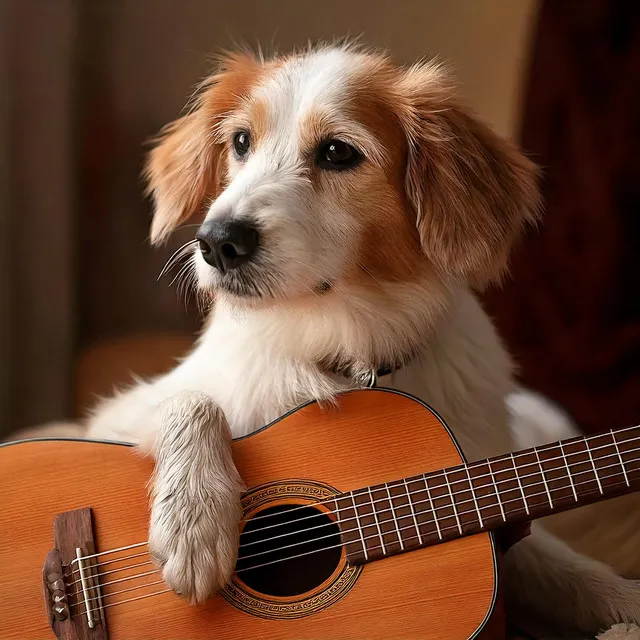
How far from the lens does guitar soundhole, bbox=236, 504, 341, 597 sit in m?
0.95

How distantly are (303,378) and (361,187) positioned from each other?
310mm

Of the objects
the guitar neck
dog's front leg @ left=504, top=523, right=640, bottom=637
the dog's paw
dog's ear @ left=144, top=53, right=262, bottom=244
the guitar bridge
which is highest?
dog's ear @ left=144, top=53, right=262, bottom=244

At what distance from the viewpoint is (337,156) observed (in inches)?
43.1

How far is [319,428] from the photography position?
39.5 inches

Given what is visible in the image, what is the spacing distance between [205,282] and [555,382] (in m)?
1.40

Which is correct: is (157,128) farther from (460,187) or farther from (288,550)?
(288,550)

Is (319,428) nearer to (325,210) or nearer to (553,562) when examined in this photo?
(325,210)

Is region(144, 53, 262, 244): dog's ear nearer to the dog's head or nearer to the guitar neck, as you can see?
the dog's head

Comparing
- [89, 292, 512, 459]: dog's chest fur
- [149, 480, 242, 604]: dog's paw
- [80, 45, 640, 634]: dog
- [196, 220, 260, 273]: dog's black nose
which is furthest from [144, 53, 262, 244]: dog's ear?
[149, 480, 242, 604]: dog's paw

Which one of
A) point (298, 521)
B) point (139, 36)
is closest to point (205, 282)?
point (298, 521)

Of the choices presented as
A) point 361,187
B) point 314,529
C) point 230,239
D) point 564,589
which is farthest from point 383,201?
point 564,589

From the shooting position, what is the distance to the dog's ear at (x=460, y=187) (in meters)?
1.08

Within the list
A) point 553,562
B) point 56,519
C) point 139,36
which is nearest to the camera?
point 56,519

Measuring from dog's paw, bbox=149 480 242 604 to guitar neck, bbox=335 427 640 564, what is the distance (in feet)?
0.50
